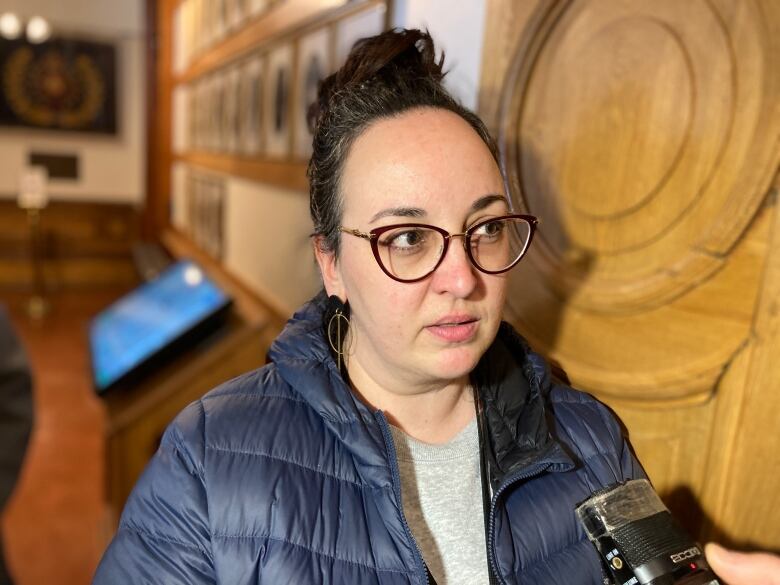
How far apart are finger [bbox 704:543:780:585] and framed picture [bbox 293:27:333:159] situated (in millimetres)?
1947

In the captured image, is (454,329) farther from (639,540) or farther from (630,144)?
(630,144)

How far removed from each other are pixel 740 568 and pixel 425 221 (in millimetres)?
578

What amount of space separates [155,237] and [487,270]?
5719 millimetres

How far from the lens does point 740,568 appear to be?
33.2 inches

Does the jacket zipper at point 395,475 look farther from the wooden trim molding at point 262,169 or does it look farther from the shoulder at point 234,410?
the wooden trim molding at point 262,169

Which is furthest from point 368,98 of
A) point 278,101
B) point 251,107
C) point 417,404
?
point 251,107

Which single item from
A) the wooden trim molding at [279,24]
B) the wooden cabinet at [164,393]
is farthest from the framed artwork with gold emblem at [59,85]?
the wooden cabinet at [164,393]

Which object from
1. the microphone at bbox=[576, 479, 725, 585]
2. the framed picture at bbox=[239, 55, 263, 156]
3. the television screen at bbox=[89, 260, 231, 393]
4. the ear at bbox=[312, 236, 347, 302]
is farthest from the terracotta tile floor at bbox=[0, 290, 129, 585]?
the microphone at bbox=[576, 479, 725, 585]

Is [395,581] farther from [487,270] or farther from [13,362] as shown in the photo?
[13,362]

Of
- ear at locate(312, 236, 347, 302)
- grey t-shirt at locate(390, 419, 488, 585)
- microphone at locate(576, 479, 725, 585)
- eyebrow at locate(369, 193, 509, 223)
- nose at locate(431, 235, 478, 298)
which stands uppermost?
eyebrow at locate(369, 193, 509, 223)

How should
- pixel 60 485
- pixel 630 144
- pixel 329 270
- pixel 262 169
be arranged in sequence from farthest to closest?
pixel 60 485, pixel 262 169, pixel 630 144, pixel 329 270

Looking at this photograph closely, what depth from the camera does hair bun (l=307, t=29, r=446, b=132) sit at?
3.59ft

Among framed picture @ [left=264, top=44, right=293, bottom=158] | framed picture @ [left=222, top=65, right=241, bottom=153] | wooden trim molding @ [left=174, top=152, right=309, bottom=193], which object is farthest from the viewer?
framed picture @ [left=222, top=65, right=241, bottom=153]

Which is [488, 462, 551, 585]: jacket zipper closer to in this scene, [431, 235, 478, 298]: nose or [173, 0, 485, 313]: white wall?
[431, 235, 478, 298]: nose
